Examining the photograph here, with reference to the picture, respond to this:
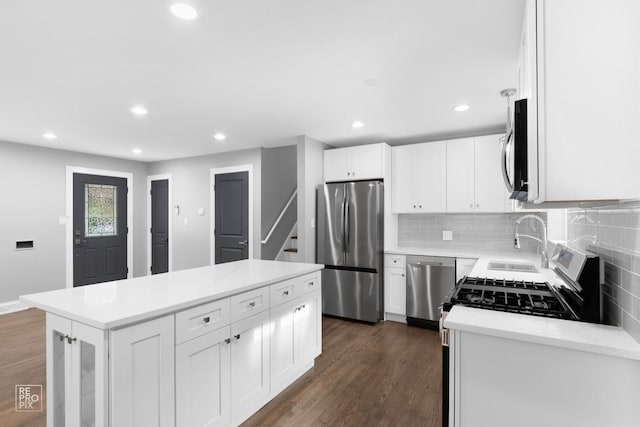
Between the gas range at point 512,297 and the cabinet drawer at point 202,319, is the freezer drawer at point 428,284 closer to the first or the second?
the gas range at point 512,297

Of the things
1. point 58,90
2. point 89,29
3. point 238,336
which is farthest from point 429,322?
point 58,90

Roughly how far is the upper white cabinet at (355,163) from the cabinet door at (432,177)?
0.51 meters

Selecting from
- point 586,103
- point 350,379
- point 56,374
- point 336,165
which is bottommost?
point 350,379

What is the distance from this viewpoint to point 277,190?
18.0 feet

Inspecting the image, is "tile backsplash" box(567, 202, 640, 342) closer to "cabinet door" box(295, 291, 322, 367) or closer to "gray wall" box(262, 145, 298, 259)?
"cabinet door" box(295, 291, 322, 367)

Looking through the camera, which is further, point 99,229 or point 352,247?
point 99,229

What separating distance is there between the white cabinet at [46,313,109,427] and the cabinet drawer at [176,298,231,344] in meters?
0.35

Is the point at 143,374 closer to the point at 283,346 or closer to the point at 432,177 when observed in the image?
the point at 283,346

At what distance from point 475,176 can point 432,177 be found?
493mm

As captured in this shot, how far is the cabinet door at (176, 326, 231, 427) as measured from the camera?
1.69 m

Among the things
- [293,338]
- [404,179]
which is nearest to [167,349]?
[293,338]

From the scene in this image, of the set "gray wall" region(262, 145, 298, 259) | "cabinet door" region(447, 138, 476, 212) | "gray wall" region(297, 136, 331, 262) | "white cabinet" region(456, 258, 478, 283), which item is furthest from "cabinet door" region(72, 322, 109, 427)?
"cabinet door" region(447, 138, 476, 212)

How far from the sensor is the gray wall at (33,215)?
14.9 feet

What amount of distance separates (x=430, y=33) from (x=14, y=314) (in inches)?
233
